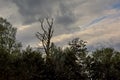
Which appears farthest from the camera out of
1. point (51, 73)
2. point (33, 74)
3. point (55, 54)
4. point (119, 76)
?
point (119, 76)

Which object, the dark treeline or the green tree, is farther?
the green tree

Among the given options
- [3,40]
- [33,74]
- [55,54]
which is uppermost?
[3,40]

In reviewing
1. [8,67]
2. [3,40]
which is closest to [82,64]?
[3,40]

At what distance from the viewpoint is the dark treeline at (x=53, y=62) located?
6594 centimetres

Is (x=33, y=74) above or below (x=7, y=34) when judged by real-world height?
below

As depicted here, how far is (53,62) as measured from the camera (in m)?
74.6

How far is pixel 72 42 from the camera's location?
8706 centimetres

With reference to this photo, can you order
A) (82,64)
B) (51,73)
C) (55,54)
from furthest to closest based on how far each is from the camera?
1. (82,64)
2. (55,54)
3. (51,73)

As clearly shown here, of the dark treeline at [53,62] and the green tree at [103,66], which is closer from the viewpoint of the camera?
the dark treeline at [53,62]

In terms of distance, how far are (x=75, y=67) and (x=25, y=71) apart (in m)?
16.3

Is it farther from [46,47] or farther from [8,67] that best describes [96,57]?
[8,67]

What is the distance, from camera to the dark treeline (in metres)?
65.9

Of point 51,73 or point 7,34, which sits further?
point 7,34

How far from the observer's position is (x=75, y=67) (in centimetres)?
8012
